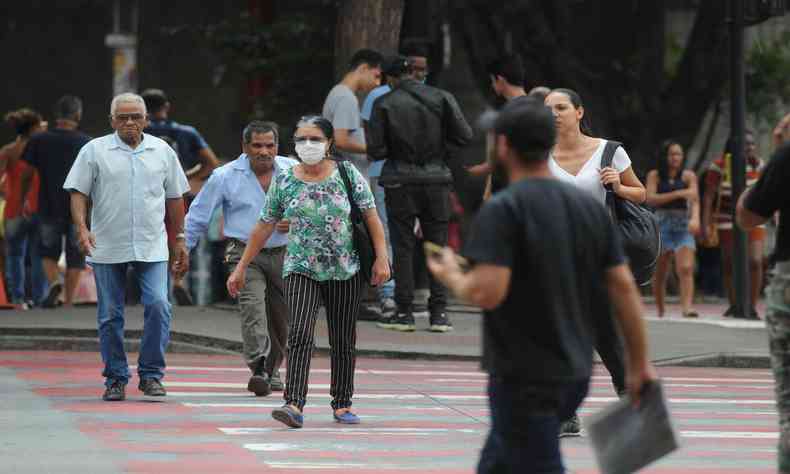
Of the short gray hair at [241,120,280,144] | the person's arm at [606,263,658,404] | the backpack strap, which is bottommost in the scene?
the person's arm at [606,263,658,404]

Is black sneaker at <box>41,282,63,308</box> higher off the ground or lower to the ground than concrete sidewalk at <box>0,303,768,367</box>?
higher

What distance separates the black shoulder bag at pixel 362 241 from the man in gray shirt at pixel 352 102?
5.30 metres

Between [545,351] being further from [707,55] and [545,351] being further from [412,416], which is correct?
[707,55]

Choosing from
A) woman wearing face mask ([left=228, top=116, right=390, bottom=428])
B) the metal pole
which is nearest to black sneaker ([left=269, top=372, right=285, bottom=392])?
woman wearing face mask ([left=228, top=116, right=390, bottom=428])

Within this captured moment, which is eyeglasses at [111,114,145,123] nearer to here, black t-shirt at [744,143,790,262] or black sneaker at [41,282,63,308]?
black t-shirt at [744,143,790,262]

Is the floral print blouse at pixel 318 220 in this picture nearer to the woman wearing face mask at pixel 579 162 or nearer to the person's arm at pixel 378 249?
the person's arm at pixel 378 249

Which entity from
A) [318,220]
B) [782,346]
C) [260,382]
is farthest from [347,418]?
[782,346]

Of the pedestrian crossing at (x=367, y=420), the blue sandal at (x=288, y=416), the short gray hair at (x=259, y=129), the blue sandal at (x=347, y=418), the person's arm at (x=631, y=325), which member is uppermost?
the short gray hair at (x=259, y=129)

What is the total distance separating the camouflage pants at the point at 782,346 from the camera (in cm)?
667

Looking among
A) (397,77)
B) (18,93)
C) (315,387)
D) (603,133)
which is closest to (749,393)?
(315,387)

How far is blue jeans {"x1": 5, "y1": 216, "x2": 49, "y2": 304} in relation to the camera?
17312 mm

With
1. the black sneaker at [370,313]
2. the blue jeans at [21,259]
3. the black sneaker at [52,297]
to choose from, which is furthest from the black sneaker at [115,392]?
the blue jeans at [21,259]

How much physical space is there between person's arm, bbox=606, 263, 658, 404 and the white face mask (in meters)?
3.99

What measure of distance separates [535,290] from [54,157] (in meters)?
11.2
